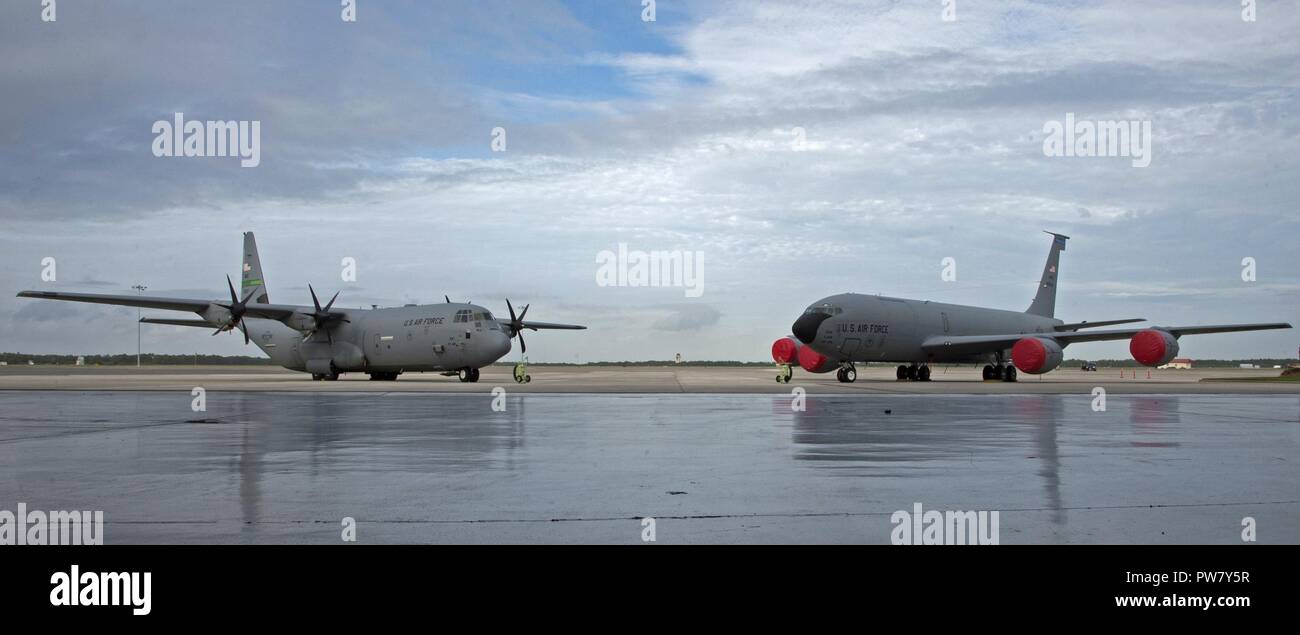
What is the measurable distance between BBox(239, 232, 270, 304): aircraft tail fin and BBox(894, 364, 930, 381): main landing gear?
111 ft

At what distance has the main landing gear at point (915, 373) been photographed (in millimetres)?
44750

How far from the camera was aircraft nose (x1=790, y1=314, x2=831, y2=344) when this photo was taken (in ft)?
131

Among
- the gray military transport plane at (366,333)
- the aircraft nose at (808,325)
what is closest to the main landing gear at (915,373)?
the aircraft nose at (808,325)

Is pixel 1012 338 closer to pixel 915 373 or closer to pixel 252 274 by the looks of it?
pixel 915 373

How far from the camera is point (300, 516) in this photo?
245 inches

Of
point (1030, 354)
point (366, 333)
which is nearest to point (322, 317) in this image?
point (366, 333)

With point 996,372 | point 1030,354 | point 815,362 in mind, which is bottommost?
point 996,372

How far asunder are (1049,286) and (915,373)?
15306 mm

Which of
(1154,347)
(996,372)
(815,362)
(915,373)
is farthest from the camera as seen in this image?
(996,372)

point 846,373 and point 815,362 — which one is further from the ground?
point 815,362

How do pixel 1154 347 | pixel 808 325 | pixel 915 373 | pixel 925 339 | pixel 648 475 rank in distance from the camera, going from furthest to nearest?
1. pixel 915 373
2. pixel 925 339
3. pixel 808 325
4. pixel 1154 347
5. pixel 648 475

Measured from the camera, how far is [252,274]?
48.1 metres

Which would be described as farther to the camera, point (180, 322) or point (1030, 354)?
point (180, 322)
